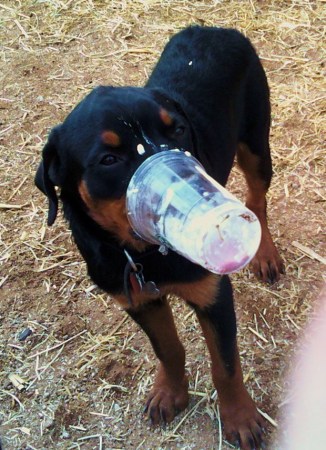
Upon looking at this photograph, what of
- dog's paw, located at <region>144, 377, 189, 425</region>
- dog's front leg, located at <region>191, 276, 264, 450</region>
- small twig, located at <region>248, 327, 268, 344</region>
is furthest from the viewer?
small twig, located at <region>248, 327, 268, 344</region>

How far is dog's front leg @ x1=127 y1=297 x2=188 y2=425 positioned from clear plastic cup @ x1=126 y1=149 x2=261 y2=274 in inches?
42.9

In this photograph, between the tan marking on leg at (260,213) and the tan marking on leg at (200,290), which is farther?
the tan marking on leg at (260,213)

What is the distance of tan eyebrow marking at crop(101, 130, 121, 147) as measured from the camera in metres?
2.75

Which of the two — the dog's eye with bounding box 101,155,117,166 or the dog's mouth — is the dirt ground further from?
the dog's eye with bounding box 101,155,117,166

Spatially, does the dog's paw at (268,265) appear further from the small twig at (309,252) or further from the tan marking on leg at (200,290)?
the tan marking on leg at (200,290)

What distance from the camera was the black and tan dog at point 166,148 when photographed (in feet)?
9.28

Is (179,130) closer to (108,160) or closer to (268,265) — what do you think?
(108,160)

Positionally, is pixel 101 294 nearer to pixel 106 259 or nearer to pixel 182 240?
pixel 106 259

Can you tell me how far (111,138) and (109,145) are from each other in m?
0.03

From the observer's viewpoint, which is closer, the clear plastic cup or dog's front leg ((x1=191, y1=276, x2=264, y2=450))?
the clear plastic cup

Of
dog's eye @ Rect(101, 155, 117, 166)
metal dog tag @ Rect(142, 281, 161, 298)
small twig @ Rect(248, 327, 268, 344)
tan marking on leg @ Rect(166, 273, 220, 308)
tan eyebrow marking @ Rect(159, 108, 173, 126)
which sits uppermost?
tan eyebrow marking @ Rect(159, 108, 173, 126)

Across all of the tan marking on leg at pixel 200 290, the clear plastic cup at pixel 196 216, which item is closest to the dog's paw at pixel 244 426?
the tan marking on leg at pixel 200 290

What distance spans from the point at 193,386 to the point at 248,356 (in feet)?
1.28

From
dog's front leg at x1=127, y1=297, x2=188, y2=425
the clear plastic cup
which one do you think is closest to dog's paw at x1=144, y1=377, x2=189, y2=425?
dog's front leg at x1=127, y1=297, x2=188, y2=425
